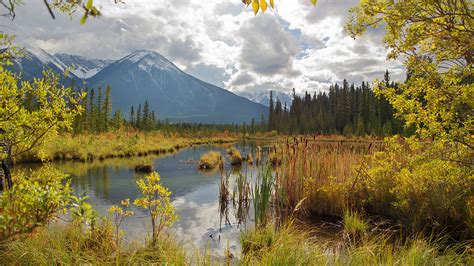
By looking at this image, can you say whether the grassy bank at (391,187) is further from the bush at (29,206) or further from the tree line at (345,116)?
the tree line at (345,116)

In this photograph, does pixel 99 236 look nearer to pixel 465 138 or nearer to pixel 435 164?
pixel 435 164

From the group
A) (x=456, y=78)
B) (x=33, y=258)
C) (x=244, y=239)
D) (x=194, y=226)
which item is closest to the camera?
(x=33, y=258)

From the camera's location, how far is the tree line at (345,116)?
54697mm

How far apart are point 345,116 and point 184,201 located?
67.1m

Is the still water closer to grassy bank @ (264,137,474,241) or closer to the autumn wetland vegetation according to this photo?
the autumn wetland vegetation

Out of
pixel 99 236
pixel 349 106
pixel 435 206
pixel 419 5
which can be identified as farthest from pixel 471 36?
pixel 349 106

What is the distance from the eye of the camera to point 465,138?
16.0ft

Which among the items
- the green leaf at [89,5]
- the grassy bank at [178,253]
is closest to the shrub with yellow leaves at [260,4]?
the green leaf at [89,5]

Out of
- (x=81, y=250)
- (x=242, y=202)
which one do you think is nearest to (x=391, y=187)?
(x=242, y=202)

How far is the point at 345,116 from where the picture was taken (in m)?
71.6

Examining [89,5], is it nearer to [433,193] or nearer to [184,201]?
[433,193]

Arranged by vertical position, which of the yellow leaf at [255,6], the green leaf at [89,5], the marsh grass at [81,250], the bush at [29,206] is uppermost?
the yellow leaf at [255,6]

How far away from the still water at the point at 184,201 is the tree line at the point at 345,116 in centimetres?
3434

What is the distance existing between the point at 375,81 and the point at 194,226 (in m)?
4.82
